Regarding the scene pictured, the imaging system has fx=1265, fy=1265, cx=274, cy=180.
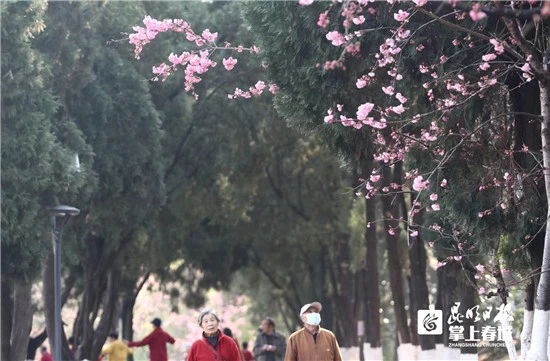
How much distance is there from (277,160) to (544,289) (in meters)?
24.2

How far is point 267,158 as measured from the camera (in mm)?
35312

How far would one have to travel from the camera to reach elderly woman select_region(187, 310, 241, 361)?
38.8 feet

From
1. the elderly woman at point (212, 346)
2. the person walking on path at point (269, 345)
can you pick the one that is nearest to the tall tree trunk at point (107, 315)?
the person walking on path at point (269, 345)

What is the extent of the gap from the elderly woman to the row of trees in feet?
6.98

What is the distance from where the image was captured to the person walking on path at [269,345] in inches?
762

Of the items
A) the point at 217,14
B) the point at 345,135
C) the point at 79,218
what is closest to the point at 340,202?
the point at 217,14

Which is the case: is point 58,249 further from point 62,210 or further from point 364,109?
point 364,109

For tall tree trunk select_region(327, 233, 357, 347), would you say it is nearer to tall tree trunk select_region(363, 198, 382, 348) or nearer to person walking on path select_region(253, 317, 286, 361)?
tall tree trunk select_region(363, 198, 382, 348)

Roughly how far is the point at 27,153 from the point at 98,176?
5142 mm

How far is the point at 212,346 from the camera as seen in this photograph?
1188 centimetres

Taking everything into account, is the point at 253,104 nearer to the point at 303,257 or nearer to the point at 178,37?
the point at 178,37

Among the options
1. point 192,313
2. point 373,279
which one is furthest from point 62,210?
point 192,313

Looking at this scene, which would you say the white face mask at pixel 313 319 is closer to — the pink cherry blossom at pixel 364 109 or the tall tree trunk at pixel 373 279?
the pink cherry blossom at pixel 364 109

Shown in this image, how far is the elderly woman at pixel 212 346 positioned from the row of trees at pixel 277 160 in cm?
213
